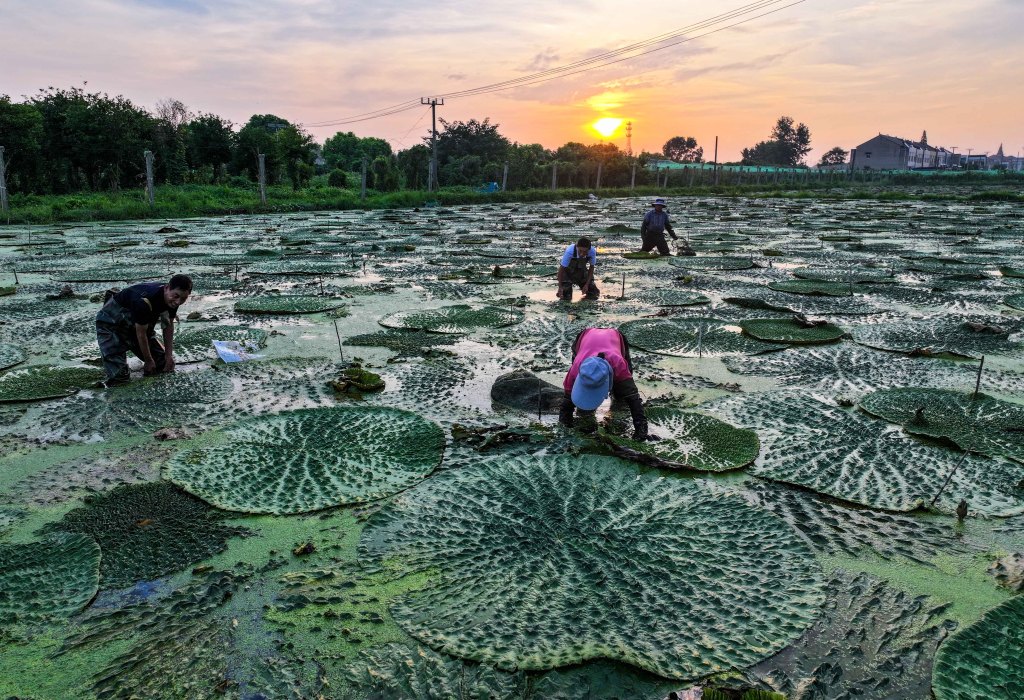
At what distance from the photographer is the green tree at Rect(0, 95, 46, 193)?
21016 mm

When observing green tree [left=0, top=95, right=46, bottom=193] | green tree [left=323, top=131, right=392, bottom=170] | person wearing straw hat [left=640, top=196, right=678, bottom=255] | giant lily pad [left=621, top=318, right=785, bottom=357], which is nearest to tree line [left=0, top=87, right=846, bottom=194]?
green tree [left=0, top=95, right=46, bottom=193]

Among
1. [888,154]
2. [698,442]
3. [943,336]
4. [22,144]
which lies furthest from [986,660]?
[888,154]

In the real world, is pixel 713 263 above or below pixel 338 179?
below

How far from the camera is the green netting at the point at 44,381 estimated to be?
12.1ft

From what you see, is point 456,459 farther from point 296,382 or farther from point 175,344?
point 175,344

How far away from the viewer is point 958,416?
3273mm

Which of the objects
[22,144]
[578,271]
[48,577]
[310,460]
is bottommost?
[48,577]

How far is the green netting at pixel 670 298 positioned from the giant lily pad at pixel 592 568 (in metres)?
3.69

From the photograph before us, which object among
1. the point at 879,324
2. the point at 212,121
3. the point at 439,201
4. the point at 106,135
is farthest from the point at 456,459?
the point at 212,121

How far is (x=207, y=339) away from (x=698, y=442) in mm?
3665

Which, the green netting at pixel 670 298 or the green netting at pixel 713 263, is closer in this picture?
the green netting at pixel 670 298

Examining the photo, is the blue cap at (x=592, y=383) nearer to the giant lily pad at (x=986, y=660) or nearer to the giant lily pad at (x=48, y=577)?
the giant lily pad at (x=986, y=660)

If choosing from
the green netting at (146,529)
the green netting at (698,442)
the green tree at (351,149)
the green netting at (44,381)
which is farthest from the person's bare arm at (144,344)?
the green tree at (351,149)

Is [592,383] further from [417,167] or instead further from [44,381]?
[417,167]
